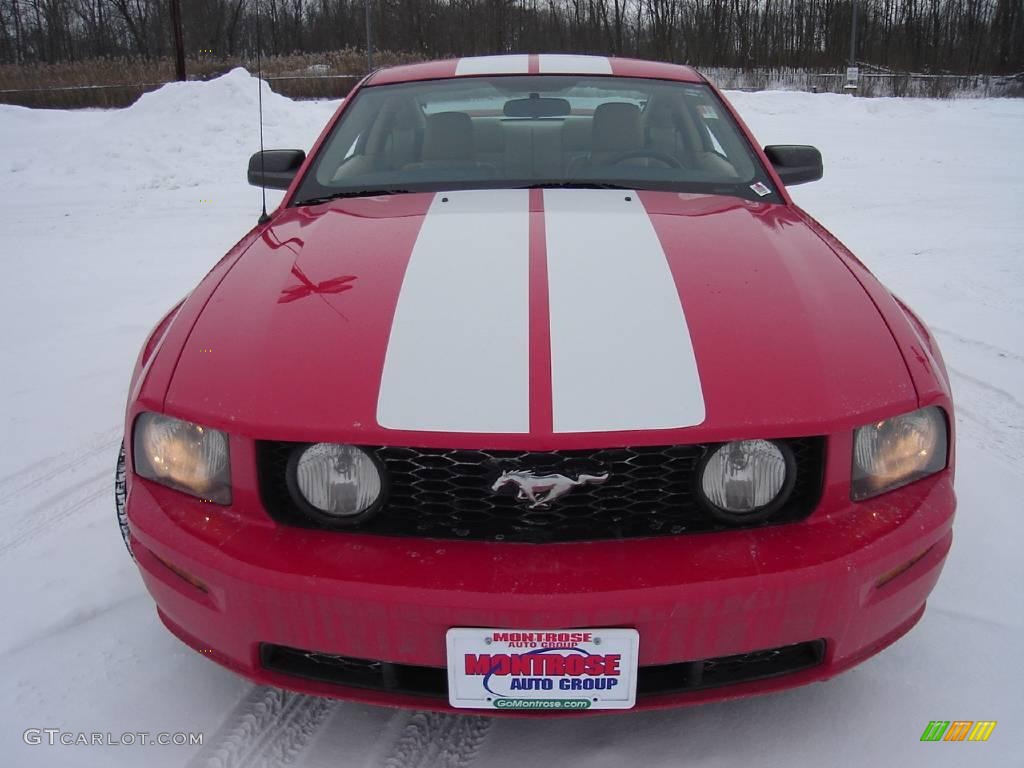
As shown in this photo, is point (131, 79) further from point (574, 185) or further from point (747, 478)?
point (747, 478)

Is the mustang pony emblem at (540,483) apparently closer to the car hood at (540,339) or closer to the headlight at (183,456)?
the car hood at (540,339)

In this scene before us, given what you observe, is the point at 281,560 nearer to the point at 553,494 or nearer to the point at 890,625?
the point at 553,494

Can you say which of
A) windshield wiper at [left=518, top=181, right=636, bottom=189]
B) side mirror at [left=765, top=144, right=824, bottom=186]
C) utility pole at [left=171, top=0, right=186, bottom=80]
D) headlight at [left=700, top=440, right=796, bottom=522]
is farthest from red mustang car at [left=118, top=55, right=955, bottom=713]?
utility pole at [left=171, top=0, right=186, bottom=80]

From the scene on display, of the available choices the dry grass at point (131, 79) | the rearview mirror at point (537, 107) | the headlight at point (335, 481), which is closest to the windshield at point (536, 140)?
the rearview mirror at point (537, 107)

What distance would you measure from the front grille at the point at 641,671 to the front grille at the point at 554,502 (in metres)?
0.24

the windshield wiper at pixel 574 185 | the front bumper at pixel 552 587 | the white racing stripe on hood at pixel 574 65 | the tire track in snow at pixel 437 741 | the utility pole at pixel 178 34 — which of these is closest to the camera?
the front bumper at pixel 552 587

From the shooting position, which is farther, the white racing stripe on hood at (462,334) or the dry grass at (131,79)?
the dry grass at (131,79)

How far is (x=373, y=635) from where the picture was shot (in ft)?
4.27

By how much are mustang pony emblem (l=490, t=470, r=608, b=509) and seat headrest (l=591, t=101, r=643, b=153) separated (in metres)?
1.51

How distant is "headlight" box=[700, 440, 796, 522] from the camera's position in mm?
1376

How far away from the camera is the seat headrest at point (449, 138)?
99.3 inches

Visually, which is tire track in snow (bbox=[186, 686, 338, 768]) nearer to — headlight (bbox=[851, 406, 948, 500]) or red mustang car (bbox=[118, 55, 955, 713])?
red mustang car (bbox=[118, 55, 955, 713])

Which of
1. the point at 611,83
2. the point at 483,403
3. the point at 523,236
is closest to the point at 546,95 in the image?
the point at 611,83

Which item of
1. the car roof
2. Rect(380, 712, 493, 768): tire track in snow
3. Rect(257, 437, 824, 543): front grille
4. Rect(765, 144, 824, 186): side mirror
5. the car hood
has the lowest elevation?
Rect(380, 712, 493, 768): tire track in snow
